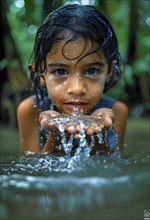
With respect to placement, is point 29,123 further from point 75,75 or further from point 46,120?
point 46,120

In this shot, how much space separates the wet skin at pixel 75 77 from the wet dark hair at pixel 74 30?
51 millimetres

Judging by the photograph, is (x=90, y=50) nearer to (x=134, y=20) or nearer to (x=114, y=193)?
(x=114, y=193)

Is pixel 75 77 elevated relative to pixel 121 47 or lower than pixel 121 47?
lower

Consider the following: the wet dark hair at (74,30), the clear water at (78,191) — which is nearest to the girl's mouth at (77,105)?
the wet dark hair at (74,30)

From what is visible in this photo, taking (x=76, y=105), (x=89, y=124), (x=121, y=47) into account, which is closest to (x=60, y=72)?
(x=76, y=105)

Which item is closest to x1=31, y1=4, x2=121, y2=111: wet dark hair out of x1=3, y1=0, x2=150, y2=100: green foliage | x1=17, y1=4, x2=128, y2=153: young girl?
x1=17, y1=4, x2=128, y2=153: young girl

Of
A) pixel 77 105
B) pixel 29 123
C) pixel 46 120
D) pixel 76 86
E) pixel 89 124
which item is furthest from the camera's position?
pixel 29 123

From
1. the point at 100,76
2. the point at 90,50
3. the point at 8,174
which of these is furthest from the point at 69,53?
the point at 8,174

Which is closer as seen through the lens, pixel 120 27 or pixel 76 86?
pixel 76 86

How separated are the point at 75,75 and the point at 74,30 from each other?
1.00 feet

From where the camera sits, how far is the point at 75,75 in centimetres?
231

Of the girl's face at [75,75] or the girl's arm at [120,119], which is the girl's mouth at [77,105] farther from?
the girl's arm at [120,119]

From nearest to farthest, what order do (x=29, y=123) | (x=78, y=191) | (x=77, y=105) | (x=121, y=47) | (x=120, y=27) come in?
(x=78, y=191), (x=77, y=105), (x=29, y=123), (x=120, y=27), (x=121, y=47)

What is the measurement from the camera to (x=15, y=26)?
815 cm
